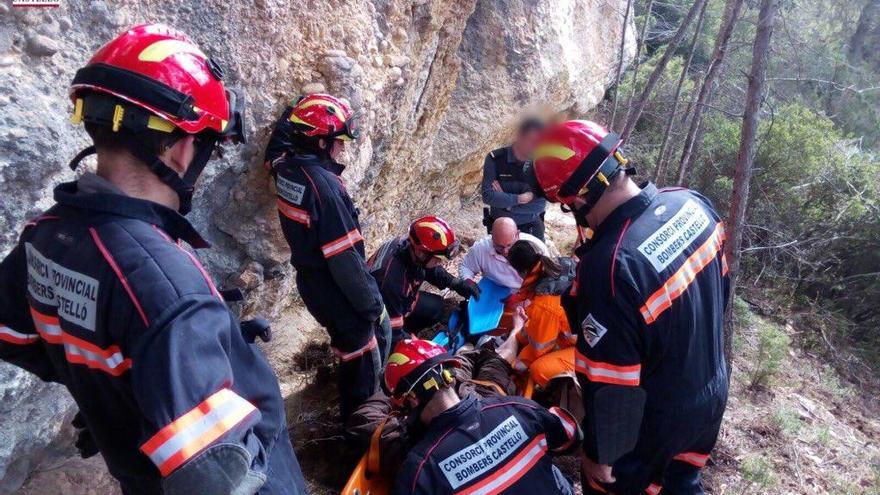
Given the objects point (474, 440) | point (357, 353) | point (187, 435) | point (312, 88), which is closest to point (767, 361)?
point (357, 353)

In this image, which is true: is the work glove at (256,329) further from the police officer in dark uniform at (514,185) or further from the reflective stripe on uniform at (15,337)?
the police officer in dark uniform at (514,185)

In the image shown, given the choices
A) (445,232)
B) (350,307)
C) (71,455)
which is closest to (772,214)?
(445,232)

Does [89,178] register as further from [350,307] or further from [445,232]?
[445,232]

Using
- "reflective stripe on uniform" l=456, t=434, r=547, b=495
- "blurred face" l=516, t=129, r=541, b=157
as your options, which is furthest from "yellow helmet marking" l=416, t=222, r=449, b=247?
"reflective stripe on uniform" l=456, t=434, r=547, b=495

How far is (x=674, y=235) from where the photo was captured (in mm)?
2619

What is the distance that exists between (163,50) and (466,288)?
3990mm

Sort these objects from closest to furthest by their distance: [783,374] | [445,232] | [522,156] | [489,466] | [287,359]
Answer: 1. [489,466]
2. [445,232]
3. [287,359]
4. [522,156]
5. [783,374]

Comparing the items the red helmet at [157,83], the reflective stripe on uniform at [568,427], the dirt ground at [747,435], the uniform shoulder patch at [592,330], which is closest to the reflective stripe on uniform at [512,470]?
the reflective stripe on uniform at [568,427]

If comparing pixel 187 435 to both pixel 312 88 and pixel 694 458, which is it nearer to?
pixel 694 458

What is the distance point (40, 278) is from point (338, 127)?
2286mm

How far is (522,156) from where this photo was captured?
6.11 metres

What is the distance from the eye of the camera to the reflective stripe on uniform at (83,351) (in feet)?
4.73

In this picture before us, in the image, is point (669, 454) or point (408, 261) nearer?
point (669, 454)

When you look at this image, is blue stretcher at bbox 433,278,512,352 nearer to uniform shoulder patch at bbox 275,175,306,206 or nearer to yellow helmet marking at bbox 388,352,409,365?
yellow helmet marking at bbox 388,352,409,365
